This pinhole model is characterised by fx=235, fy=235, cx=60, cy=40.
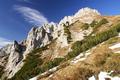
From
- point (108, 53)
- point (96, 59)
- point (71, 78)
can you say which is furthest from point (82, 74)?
point (108, 53)


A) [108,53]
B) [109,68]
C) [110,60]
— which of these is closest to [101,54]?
[108,53]

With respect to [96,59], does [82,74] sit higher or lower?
lower

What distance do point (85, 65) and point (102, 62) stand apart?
5300mm

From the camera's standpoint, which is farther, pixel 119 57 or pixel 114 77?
pixel 119 57

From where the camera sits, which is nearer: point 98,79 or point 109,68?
point 98,79

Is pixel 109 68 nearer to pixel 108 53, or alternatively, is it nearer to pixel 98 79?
pixel 98 79

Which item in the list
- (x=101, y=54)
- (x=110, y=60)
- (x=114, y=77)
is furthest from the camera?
(x=101, y=54)

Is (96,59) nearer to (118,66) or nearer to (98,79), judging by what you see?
(118,66)

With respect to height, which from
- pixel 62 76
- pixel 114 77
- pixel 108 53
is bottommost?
pixel 114 77

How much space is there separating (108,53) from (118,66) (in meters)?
16.9

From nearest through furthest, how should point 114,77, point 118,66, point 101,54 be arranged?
point 114,77 → point 118,66 → point 101,54

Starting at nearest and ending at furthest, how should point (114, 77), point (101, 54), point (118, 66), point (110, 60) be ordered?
point (114, 77), point (118, 66), point (110, 60), point (101, 54)

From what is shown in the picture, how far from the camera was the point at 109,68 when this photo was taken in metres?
61.8

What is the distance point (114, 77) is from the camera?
52.5 metres
